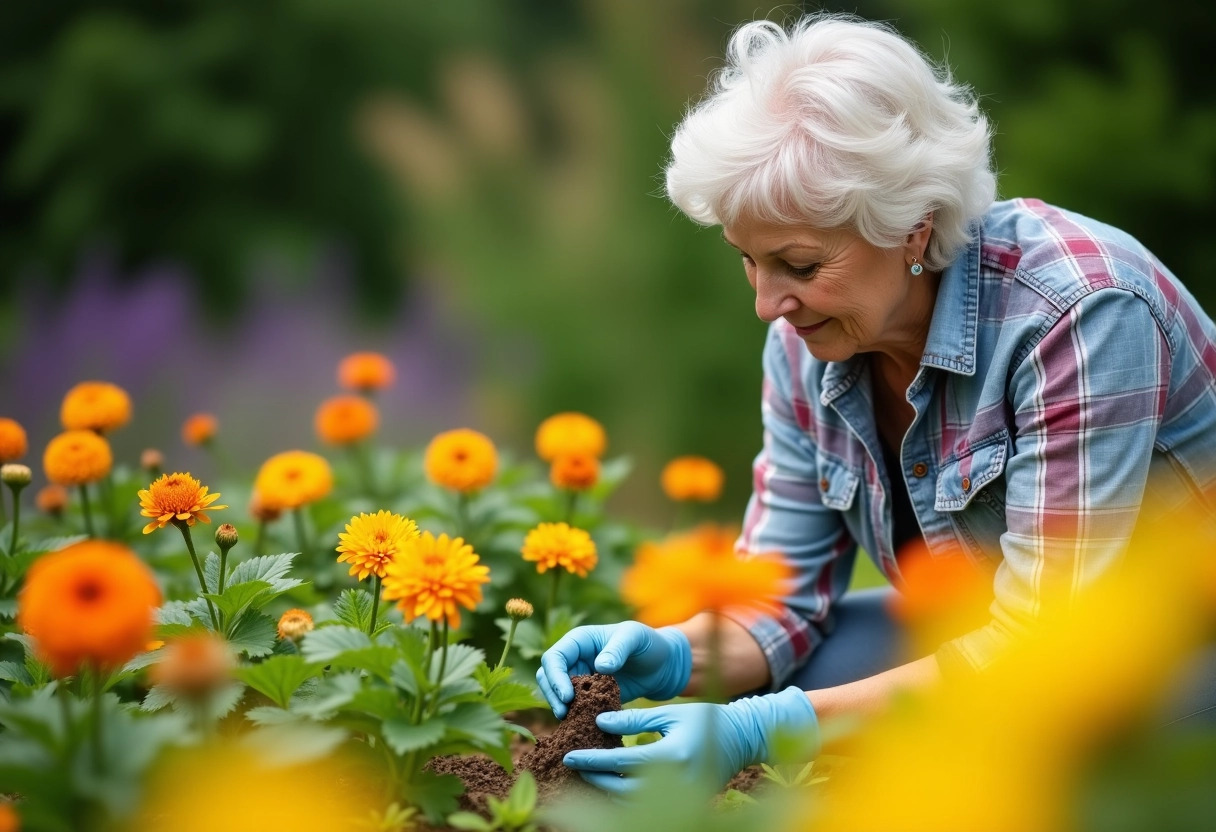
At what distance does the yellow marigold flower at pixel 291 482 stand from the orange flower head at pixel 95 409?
1.14ft

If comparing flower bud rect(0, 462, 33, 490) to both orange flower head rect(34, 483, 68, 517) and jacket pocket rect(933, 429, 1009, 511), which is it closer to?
orange flower head rect(34, 483, 68, 517)

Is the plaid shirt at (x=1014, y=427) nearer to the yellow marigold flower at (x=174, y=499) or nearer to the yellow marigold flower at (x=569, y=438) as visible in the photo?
the yellow marigold flower at (x=569, y=438)

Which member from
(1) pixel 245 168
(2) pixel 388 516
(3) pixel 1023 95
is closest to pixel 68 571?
(2) pixel 388 516

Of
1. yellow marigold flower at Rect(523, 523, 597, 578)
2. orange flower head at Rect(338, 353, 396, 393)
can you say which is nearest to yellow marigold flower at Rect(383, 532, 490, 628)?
yellow marigold flower at Rect(523, 523, 597, 578)

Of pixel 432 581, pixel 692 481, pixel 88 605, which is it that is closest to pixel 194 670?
pixel 88 605

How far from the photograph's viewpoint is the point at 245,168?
6.15 meters

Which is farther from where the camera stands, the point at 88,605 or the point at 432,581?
the point at 432,581

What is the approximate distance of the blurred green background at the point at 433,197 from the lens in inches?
165

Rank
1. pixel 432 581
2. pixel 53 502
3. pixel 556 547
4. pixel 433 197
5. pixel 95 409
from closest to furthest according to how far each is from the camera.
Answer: pixel 432 581
pixel 556 547
pixel 95 409
pixel 53 502
pixel 433 197

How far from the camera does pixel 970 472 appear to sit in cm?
185

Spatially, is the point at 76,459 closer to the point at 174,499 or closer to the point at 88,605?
the point at 174,499

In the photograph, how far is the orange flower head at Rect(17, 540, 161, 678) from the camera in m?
0.95

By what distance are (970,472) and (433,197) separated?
4.87 metres

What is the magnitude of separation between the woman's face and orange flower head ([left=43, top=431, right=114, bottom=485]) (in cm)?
120
